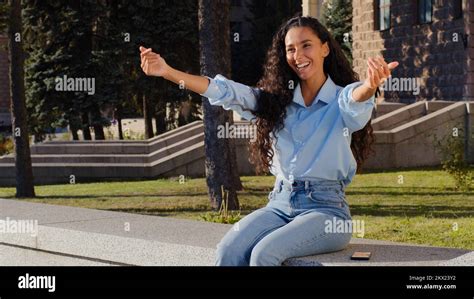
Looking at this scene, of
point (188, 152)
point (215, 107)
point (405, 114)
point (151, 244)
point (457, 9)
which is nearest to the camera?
point (151, 244)

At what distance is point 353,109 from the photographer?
15.9 feet

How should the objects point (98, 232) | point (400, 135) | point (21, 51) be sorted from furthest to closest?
point (400, 135) → point (21, 51) → point (98, 232)

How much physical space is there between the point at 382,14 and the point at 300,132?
18.7 meters

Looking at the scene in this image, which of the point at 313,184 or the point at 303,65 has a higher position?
the point at 303,65

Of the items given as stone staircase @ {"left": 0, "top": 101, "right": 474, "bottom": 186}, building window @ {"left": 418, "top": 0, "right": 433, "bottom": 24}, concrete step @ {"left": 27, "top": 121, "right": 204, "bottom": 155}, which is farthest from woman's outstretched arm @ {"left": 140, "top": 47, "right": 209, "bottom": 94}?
building window @ {"left": 418, "top": 0, "right": 433, "bottom": 24}

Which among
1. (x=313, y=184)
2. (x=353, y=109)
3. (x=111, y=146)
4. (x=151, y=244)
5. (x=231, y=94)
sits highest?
(x=231, y=94)

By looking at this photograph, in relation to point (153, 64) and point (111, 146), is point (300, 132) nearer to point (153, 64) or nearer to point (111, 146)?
point (153, 64)

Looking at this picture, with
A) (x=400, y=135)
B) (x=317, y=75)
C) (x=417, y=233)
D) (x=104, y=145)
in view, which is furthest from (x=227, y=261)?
(x=104, y=145)

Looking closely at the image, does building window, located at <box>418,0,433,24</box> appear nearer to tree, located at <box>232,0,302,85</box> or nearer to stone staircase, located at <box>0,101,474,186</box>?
stone staircase, located at <box>0,101,474,186</box>

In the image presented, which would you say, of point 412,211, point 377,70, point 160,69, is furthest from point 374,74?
point 412,211

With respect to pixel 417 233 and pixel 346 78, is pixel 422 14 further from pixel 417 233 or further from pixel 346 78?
pixel 346 78

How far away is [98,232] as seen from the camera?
19.6 ft

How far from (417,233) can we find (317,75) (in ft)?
13.3
